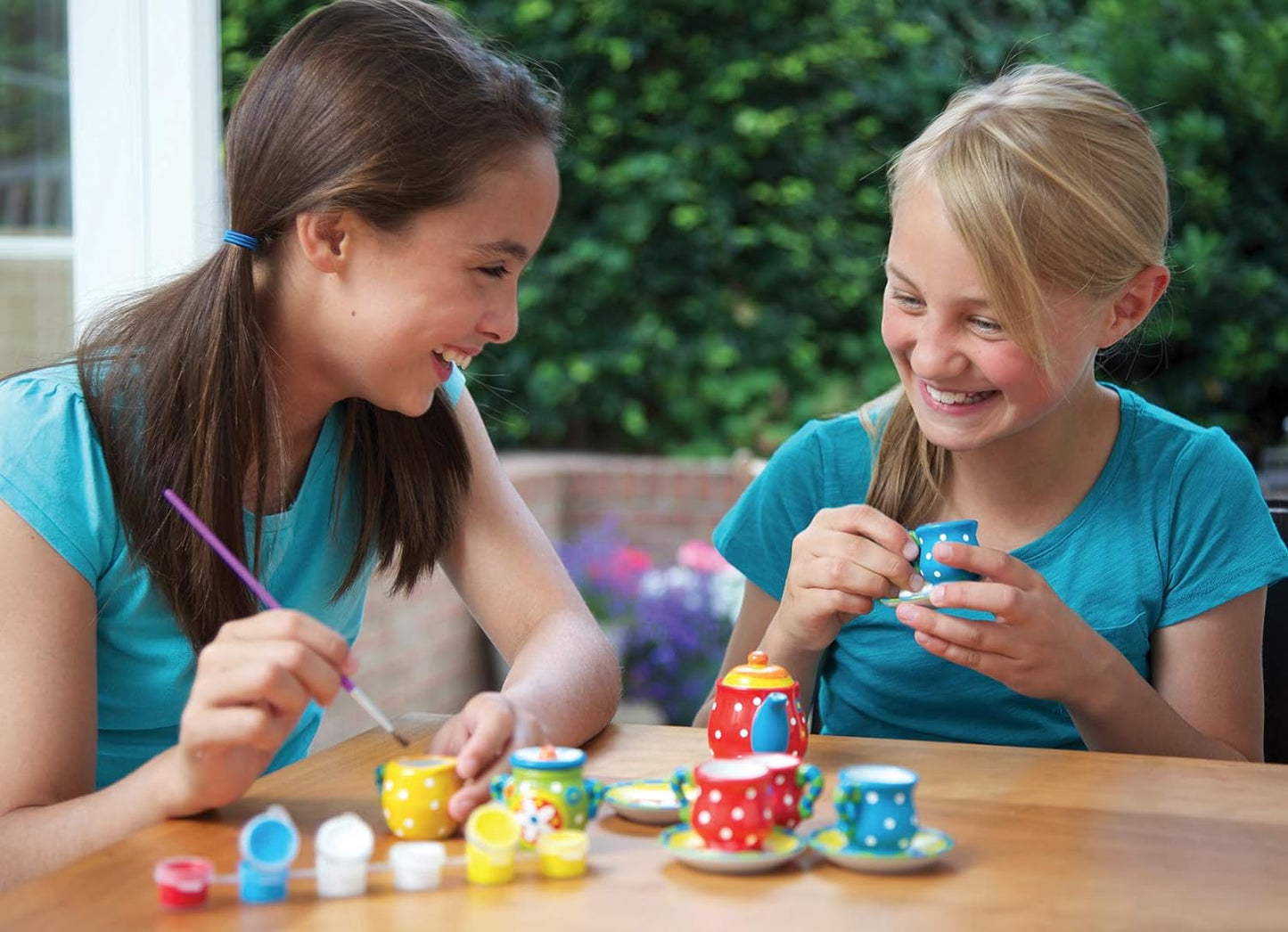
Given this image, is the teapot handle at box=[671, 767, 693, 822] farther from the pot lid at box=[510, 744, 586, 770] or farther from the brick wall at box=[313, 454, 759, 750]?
the brick wall at box=[313, 454, 759, 750]

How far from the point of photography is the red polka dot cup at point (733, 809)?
1.09 m

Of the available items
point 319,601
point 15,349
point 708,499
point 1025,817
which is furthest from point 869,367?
point 1025,817

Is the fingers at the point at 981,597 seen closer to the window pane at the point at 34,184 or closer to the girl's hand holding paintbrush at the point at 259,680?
the girl's hand holding paintbrush at the point at 259,680

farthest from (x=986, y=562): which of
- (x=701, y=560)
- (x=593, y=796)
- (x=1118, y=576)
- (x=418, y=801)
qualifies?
(x=701, y=560)

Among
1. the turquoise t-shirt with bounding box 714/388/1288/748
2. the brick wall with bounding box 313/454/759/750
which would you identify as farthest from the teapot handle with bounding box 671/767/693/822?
the brick wall with bounding box 313/454/759/750

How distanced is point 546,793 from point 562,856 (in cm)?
8

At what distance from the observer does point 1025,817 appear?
4.07 ft

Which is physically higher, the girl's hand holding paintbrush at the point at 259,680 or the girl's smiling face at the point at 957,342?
the girl's smiling face at the point at 957,342

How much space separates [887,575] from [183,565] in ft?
2.34

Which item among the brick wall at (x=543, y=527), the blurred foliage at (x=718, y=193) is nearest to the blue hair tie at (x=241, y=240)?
the brick wall at (x=543, y=527)

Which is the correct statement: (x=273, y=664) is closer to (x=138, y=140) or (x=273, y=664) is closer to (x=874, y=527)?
(x=874, y=527)

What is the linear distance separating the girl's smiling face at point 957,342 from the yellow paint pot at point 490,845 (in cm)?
78

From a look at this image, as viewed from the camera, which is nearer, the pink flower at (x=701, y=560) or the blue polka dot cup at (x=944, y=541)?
the blue polka dot cup at (x=944, y=541)

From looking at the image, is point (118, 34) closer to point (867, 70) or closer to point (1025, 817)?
point (1025, 817)
